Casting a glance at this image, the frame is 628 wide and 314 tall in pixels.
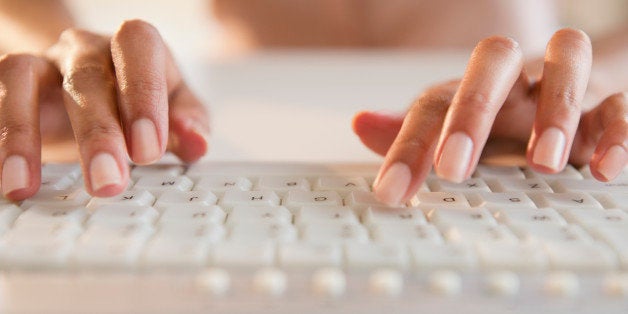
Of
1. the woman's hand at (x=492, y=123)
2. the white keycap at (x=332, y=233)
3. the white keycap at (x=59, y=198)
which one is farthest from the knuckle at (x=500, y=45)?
the white keycap at (x=59, y=198)

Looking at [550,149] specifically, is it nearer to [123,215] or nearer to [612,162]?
[612,162]

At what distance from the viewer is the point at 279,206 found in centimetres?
36

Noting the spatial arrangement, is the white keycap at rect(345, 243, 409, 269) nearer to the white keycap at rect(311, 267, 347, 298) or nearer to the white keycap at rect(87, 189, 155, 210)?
the white keycap at rect(311, 267, 347, 298)

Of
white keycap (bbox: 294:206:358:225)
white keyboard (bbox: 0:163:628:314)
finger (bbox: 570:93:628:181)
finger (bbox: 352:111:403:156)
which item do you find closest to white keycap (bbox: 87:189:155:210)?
white keyboard (bbox: 0:163:628:314)

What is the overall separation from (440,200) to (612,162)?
0.47 feet

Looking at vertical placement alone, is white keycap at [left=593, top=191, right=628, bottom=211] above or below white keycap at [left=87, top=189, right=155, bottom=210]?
above

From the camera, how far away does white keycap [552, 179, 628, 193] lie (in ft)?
1.30

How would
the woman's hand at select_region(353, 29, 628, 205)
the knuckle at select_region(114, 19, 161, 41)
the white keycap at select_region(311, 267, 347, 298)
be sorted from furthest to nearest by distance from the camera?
the knuckle at select_region(114, 19, 161, 41), the woman's hand at select_region(353, 29, 628, 205), the white keycap at select_region(311, 267, 347, 298)

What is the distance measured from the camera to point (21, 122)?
425mm

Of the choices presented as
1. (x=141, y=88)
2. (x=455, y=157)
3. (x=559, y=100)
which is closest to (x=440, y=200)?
(x=455, y=157)

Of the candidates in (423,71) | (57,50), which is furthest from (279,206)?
(423,71)

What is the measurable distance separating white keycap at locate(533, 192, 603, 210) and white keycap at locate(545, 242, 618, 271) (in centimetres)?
6

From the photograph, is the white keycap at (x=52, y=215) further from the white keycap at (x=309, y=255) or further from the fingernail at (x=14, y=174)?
the white keycap at (x=309, y=255)

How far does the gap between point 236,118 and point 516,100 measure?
339 mm
